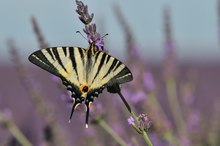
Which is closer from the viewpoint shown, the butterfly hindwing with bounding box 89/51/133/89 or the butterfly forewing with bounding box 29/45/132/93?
the butterfly hindwing with bounding box 89/51/133/89

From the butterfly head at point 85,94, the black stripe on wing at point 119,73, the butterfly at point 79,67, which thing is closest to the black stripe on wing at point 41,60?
the butterfly at point 79,67

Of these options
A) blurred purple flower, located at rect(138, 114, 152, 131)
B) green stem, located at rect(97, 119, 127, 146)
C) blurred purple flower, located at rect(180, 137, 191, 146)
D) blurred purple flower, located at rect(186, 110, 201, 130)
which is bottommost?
blurred purple flower, located at rect(186, 110, 201, 130)

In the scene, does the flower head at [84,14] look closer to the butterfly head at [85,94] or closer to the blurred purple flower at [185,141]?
the butterfly head at [85,94]

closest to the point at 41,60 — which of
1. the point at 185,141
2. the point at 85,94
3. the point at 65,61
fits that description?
the point at 65,61

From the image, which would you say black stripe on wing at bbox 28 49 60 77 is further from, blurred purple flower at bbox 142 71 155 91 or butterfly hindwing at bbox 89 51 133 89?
blurred purple flower at bbox 142 71 155 91

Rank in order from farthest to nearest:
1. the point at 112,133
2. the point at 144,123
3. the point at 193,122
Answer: the point at 193,122 → the point at 112,133 → the point at 144,123

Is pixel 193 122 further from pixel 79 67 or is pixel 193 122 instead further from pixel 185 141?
pixel 79 67

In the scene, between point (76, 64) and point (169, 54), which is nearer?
point (76, 64)

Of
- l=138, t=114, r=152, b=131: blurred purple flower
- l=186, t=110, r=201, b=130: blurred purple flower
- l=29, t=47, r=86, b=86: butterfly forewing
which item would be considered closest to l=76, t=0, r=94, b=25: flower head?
l=29, t=47, r=86, b=86: butterfly forewing

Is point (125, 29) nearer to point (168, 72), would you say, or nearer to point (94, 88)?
point (168, 72)

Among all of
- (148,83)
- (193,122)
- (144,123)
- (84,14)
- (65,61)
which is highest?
(84,14)
